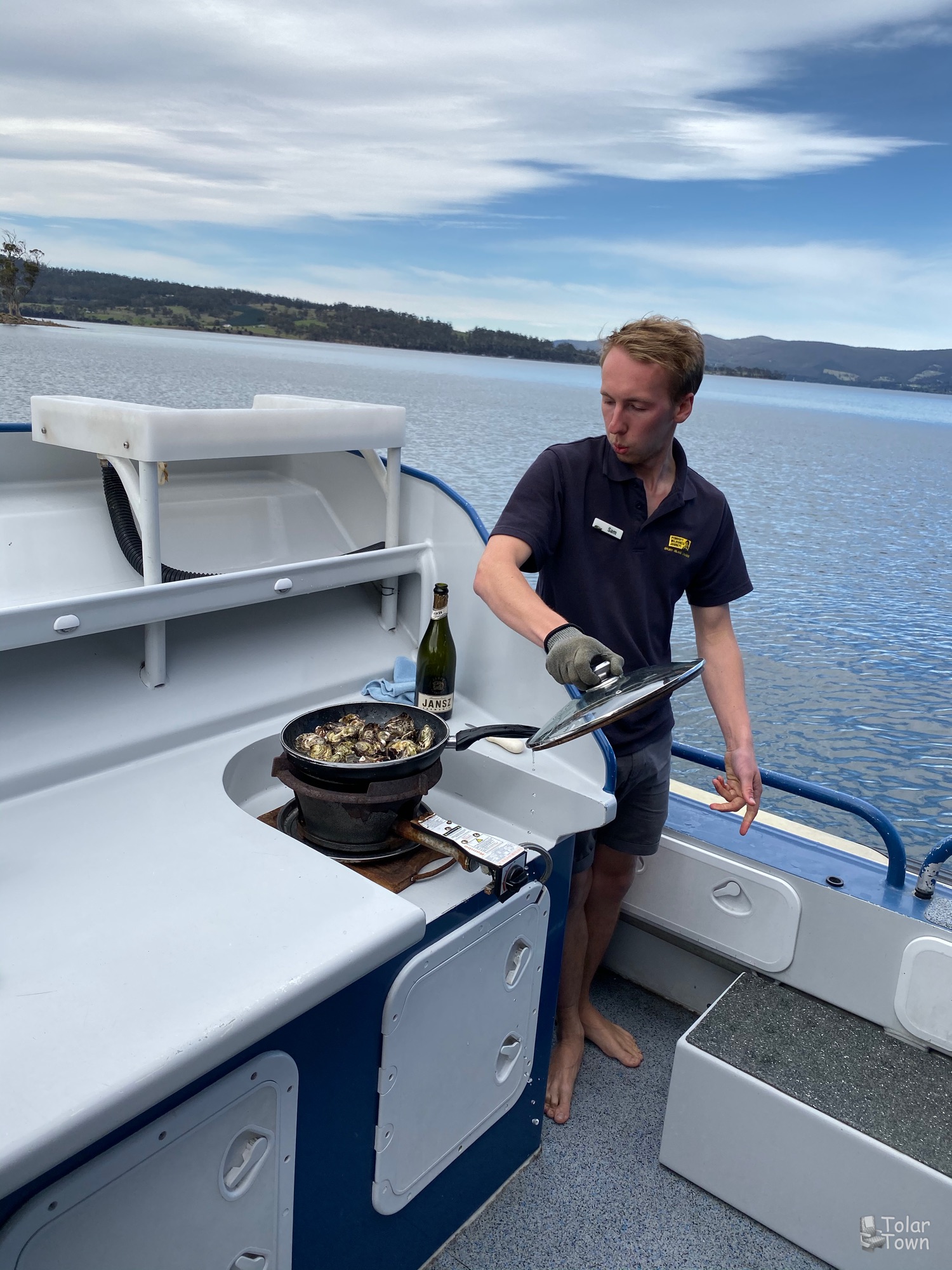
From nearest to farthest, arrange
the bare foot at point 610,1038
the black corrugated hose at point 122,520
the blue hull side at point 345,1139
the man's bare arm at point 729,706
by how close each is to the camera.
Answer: the blue hull side at point 345,1139 → the black corrugated hose at point 122,520 → the man's bare arm at point 729,706 → the bare foot at point 610,1038

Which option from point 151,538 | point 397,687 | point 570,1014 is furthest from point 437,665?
point 570,1014

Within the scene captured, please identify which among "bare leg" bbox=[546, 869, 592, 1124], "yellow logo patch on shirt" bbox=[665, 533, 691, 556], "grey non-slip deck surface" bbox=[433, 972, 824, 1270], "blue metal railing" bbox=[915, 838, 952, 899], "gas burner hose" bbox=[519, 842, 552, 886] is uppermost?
"yellow logo patch on shirt" bbox=[665, 533, 691, 556]

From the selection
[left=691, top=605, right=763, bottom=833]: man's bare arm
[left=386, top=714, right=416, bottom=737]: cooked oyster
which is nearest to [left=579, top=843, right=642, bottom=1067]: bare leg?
[left=691, top=605, right=763, bottom=833]: man's bare arm

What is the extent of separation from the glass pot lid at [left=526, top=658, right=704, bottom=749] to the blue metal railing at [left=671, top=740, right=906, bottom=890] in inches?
29.8

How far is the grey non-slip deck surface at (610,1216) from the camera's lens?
170 centimetres

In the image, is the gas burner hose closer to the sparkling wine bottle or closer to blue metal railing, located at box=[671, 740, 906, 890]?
the sparkling wine bottle

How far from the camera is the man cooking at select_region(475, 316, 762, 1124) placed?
1.67m

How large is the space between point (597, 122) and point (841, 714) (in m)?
22.3

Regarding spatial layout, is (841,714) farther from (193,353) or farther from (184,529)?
(193,353)

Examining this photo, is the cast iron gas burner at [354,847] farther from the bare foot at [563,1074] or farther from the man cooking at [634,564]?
the bare foot at [563,1074]

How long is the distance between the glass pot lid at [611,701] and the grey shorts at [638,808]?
620mm

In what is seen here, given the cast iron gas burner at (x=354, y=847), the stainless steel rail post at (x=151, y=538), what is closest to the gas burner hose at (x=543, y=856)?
the cast iron gas burner at (x=354, y=847)

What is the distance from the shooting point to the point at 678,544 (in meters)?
1.83

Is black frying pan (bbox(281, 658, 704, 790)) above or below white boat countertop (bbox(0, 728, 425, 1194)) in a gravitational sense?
above
